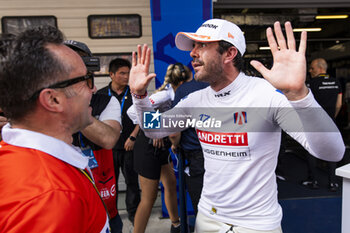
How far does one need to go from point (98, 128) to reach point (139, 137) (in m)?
1.24

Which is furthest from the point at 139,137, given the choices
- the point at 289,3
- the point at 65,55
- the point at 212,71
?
the point at 289,3

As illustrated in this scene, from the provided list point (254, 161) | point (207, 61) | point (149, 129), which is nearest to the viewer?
point (254, 161)

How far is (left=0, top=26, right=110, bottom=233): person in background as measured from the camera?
25.8 inches

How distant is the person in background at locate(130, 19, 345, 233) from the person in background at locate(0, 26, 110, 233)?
0.78m

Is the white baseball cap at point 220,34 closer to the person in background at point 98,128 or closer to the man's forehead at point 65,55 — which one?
the person in background at point 98,128

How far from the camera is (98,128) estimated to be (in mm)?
1721

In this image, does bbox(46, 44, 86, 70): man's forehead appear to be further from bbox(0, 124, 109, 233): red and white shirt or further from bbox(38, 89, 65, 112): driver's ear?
bbox(0, 124, 109, 233): red and white shirt

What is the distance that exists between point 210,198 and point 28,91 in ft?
3.92

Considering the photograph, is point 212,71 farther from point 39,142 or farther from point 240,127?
point 39,142

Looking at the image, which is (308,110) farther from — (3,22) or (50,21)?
(3,22)

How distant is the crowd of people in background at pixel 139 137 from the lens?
71 centimetres

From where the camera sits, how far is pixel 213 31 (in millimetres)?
1613

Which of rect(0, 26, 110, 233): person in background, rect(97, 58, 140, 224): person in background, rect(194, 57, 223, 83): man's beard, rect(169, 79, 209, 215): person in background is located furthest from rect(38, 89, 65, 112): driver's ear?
rect(97, 58, 140, 224): person in background

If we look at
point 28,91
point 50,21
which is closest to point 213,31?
point 28,91
